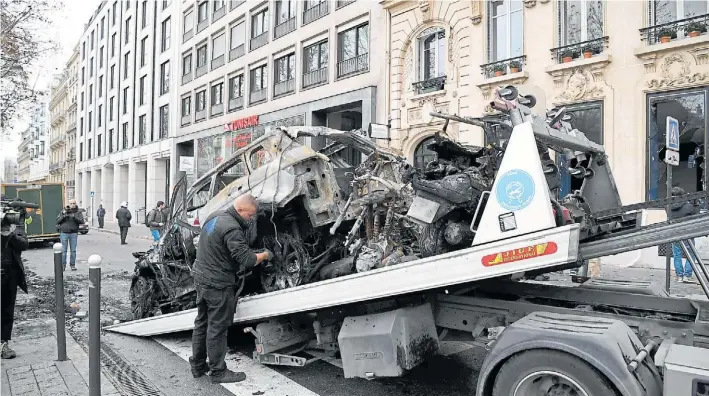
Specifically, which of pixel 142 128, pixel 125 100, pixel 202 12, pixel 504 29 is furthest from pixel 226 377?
pixel 125 100

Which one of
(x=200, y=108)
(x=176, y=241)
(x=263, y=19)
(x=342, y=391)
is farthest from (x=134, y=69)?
(x=342, y=391)

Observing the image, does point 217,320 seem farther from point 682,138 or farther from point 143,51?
point 143,51

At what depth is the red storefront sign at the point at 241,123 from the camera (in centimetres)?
2400

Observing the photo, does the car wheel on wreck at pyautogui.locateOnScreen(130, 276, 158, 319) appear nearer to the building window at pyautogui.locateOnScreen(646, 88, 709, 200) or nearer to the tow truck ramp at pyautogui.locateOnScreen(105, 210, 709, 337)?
the tow truck ramp at pyautogui.locateOnScreen(105, 210, 709, 337)

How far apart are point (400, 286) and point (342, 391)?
1.19m

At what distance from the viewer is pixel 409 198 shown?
184 inches

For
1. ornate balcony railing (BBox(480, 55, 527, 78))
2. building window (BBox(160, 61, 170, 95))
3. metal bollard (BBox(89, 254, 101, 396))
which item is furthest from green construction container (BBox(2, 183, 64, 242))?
building window (BBox(160, 61, 170, 95))

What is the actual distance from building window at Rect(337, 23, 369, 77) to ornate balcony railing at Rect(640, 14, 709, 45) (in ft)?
30.3

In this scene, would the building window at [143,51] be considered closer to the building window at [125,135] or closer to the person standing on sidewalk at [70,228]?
the building window at [125,135]

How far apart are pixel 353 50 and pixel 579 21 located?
342 inches

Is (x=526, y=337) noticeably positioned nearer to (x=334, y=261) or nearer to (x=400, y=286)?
(x=400, y=286)

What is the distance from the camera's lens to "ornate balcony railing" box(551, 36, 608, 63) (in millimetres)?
11913

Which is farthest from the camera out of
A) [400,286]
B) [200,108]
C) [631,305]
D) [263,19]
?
[200,108]

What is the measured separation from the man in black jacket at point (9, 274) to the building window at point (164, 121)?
30.0 meters
